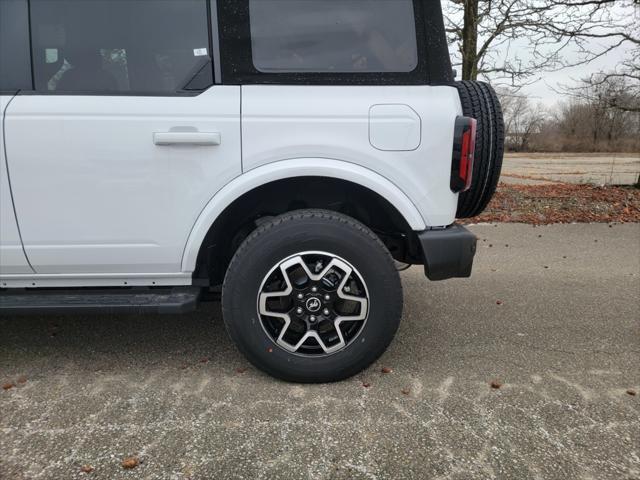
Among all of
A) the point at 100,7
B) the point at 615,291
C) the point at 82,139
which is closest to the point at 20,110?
the point at 82,139

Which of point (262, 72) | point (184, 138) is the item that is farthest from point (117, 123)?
point (262, 72)

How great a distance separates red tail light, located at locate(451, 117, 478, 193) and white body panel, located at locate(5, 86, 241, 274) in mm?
1166

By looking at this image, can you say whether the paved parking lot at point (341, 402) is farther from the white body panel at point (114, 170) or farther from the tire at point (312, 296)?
the white body panel at point (114, 170)

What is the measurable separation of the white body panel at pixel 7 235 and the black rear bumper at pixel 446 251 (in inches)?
85.4

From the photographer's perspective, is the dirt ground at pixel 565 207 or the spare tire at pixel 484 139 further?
the dirt ground at pixel 565 207

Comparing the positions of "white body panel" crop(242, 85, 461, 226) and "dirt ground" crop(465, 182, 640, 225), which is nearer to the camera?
"white body panel" crop(242, 85, 461, 226)

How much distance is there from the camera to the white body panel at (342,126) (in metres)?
2.46

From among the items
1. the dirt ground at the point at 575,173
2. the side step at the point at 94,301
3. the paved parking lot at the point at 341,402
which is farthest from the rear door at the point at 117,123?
the dirt ground at the point at 575,173

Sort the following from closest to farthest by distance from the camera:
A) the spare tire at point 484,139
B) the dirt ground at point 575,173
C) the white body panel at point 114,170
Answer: the white body panel at point 114,170, the spare tire at point 484,139, the dirt ground at point 575,173

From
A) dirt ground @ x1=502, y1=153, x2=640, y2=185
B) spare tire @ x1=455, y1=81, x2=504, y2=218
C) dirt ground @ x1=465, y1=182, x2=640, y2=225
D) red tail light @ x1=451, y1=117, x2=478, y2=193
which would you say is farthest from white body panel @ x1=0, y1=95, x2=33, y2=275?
dirt ground @ x1=502, y1=153, x2=640, y2=185

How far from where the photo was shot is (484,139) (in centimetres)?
274

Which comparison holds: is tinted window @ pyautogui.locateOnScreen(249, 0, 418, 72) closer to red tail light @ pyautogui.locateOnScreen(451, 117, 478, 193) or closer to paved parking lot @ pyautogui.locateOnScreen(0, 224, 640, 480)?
red tail light @ pyautogui.locateOnScreen(451, 117, 478, 193)

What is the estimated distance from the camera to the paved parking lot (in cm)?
203

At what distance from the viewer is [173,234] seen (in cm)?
255
